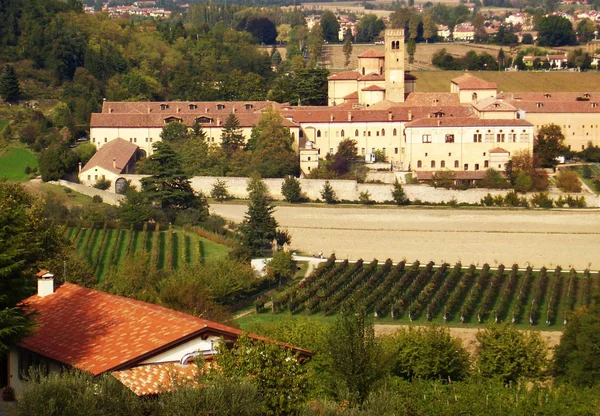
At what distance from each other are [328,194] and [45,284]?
29906 millimetres

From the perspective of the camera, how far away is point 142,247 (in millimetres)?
41469

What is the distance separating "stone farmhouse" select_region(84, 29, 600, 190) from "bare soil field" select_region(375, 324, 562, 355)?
63.5 ft

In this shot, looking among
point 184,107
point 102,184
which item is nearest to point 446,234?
point 102,184

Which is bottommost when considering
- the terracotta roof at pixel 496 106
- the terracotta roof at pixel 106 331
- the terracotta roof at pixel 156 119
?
the terracotta roof at pixel 106 331

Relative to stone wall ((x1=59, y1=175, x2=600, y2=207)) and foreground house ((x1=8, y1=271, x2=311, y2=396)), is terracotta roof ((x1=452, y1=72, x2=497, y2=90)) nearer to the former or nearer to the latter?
stone wall ((x1=59, y1=175, x2=600, y2=207))

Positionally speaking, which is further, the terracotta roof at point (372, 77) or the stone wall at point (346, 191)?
the terracotta roof at point (372, 77)

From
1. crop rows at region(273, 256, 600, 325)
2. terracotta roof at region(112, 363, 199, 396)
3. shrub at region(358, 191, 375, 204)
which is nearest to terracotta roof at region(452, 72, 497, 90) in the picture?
shrub at region(358, 191, 375, 204)

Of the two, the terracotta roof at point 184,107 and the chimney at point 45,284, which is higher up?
the terracotta roof at point 184,107

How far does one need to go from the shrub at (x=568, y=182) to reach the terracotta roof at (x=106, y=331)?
3225 centimetres

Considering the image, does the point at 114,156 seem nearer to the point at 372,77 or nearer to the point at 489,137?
the point at 372,77

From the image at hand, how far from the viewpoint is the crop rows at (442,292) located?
117 feet

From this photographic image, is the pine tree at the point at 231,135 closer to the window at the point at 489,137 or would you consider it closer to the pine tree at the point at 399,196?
the pine tree at the point at 399,196

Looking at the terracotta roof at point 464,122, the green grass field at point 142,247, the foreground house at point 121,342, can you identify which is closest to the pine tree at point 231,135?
the terracotta roof at point 464,122

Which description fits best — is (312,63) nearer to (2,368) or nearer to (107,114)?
(107,114)
